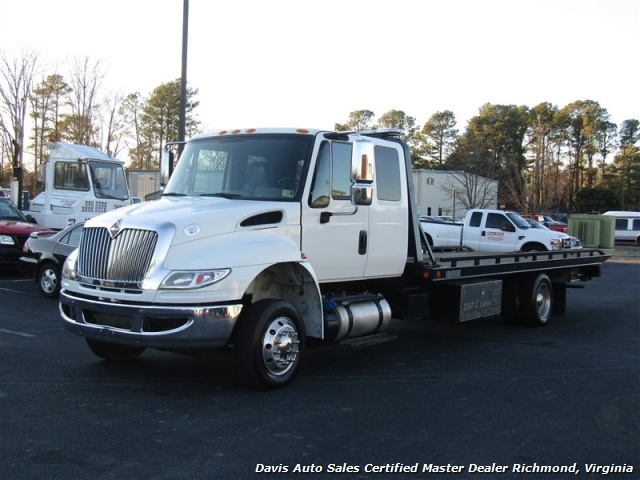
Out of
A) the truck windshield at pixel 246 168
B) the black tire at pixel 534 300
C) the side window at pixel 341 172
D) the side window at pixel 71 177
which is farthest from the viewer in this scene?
the side window at pixel 71 177

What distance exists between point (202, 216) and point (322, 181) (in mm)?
1461

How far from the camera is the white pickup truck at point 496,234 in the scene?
867 inches

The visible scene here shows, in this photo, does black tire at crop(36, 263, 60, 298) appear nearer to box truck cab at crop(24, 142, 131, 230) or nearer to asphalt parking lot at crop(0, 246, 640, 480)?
asphalt parking lot at crop(0, 246, 640, 480)

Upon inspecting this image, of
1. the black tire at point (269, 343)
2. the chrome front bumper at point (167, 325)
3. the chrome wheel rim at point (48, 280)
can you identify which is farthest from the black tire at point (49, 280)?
the black tire at point (269, 343)

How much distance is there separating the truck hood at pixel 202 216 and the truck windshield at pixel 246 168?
22cm

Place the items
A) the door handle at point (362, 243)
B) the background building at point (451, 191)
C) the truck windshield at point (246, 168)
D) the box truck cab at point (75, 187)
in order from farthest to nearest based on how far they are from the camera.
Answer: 1. the background building at point (451, 191)
2. the box truck cab at point (75, 187)
3. the door handle at point (362, 243)
4. the truck windshield at point (246, 168)

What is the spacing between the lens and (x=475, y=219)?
23438 mm

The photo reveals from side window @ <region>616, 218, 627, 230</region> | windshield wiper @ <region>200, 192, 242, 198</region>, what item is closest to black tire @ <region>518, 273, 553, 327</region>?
windshield wiper @ <region>200, 192, 242, 198</region>

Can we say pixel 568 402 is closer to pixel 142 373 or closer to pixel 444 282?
pixel 444 282

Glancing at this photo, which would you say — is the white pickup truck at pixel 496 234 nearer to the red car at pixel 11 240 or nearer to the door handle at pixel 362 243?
the red car at pixel 11 240

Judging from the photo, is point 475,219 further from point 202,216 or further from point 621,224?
point 621,224

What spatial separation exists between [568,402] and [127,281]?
431 centimetres

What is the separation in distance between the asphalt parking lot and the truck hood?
4.33ft

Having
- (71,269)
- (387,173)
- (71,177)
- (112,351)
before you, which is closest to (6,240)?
(71,177)
